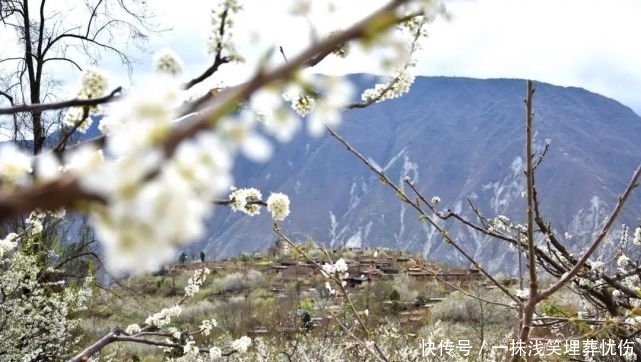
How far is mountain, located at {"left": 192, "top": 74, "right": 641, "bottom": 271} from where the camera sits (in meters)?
126

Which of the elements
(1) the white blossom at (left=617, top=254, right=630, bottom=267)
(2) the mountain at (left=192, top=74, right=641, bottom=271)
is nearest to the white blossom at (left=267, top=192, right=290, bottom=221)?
(1) the white blossom at (left=617, top=254, right=630, bottom=267)

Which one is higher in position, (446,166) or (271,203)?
(446,166)

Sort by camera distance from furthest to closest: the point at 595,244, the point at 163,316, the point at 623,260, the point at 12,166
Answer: the point at 623,260 → the point at 163,316 → the point at 595,244 → the point at 12,166

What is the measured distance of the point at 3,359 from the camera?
611 cm

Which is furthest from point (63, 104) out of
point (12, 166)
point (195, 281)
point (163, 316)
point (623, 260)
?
point (623, 260)

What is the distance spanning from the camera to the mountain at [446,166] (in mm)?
126500

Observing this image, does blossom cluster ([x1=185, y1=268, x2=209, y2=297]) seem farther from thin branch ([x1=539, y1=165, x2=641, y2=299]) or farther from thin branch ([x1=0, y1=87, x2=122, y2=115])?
thin branch ([x1=0, y1=87, x2=122, y2=115])

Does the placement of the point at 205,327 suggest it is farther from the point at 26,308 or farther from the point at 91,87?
the point at 26,308

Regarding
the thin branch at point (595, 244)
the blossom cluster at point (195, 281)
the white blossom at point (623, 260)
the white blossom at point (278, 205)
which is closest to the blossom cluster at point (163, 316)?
the blossom cluster at point (195, 281)

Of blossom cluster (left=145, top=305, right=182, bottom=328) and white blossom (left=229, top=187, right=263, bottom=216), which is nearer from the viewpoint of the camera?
white blossom (left=229, top=187, right=263, bottom=216)

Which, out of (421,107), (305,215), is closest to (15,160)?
(305,215)

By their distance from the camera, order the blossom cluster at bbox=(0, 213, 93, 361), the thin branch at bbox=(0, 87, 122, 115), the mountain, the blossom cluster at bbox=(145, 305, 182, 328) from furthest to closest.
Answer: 1. the mountain
2. the blossom cluster at bbox=(0, 213, 93, 361)
3. the blossom cluster at bbox=(145, 305, 182, 328)
4. the thin branch at bbox=(0, 87, 122, 115)

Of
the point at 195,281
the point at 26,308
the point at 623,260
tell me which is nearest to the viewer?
the point at 623,260

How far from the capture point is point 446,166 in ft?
505
